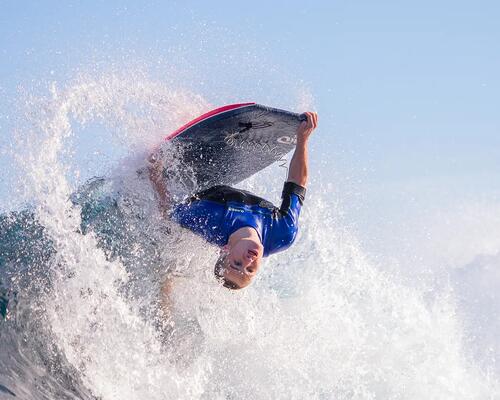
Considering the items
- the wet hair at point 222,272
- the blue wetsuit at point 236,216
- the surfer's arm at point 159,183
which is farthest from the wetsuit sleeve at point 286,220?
the surfer's arm at point 159,183

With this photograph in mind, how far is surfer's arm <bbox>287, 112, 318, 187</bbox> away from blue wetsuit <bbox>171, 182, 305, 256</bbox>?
20 centimetres

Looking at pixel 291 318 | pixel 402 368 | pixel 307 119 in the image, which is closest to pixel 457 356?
pixel 402 368

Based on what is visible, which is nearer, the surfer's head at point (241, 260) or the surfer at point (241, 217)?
the surfer's head at point (241, 260)

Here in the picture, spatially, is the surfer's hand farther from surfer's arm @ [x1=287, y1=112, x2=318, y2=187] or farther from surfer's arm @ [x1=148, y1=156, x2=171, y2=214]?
surfer's arm @ [x1=148, y1=156, x2=171, y2=214]

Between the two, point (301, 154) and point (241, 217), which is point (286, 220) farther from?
point (301, 154)

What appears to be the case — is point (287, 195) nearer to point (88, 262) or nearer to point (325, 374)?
point (88, 262)

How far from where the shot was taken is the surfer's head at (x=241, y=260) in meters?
5.72

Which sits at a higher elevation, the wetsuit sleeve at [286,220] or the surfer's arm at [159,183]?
the wetsuit sleeve at [286,220]

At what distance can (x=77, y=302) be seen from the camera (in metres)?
5.66

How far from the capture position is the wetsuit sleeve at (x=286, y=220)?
650 centimetres

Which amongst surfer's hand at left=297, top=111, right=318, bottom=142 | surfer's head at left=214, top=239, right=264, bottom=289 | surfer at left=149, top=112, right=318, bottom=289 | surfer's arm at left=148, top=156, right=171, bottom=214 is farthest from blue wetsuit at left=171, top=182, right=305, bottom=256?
surfer's hand at left=297, top=111, right=318, bottom=142

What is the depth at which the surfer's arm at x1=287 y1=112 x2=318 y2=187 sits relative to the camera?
22.4 ft

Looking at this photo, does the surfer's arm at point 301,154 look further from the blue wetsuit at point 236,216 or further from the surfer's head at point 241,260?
the surfer's head at point 241,260

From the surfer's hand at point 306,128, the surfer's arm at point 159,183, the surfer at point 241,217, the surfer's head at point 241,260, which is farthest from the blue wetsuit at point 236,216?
the surfer's hand at point 306,128
